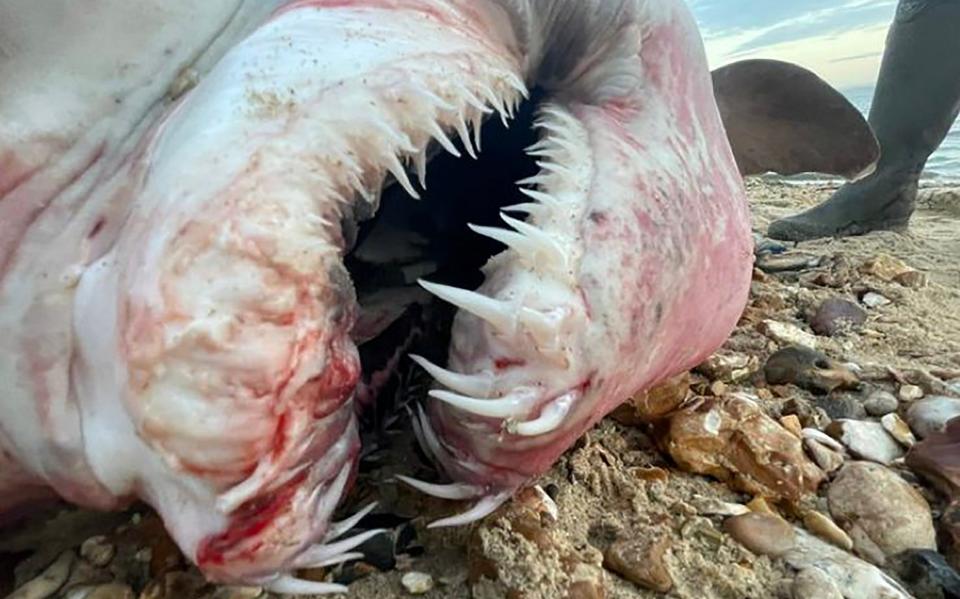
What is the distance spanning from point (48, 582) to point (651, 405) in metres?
1.00

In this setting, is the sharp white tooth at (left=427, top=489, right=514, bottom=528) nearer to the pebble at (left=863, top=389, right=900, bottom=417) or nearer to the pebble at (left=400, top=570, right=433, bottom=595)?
the pebble at (left=400, top=570, right=433, bottom=595)

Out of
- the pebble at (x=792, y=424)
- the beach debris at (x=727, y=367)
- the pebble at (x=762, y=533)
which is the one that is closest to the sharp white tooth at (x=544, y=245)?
the pebble at (x=762, y=533)

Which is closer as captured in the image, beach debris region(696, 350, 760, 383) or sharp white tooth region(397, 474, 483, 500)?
sharp white tooth region(397, 474, 483, 500)

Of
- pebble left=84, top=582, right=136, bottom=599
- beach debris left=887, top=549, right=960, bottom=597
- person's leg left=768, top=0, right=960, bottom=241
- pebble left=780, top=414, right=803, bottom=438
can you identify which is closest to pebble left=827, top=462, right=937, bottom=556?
beach debris left=887, top=549, right=960, bottom=597

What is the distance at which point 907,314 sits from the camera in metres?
2.61

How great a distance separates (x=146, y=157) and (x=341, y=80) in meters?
0.25

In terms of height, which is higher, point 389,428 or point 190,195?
point 190,195

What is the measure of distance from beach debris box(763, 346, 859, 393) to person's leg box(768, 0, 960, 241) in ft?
6.86

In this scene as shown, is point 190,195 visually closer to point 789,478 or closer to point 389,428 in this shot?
point 389,428

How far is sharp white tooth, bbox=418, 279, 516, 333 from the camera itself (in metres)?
1.06

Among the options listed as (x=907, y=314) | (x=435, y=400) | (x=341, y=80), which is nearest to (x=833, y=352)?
(x=907, y=314)

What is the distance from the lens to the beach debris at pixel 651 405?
168cm

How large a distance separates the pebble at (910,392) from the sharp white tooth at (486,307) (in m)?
1.21

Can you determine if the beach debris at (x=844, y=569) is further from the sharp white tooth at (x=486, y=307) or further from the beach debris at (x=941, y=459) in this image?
Answer: the sharp white tooth at (x=486, y=307)
